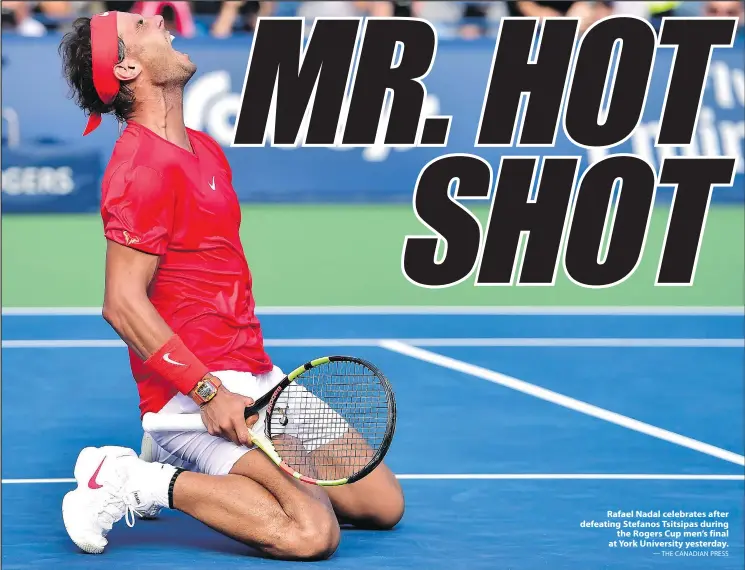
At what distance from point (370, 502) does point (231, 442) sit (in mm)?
634

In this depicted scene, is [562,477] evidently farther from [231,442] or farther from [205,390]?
[205,390]

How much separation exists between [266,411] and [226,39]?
9.99m

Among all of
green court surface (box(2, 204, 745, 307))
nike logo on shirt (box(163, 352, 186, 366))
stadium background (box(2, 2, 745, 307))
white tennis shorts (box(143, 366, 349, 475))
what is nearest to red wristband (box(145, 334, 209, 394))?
nike logo on shirt (box(163, 352, 186, 366))

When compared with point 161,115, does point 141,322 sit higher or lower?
lower

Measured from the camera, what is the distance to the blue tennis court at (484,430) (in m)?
5.61

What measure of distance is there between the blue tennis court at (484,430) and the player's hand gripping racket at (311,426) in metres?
0.33

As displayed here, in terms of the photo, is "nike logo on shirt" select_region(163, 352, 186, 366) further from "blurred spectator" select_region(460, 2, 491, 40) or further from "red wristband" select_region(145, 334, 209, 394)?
"blurred spectator" select_region(460, 2, 491, 40)

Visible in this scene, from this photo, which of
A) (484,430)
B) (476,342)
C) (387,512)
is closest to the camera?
(387,512)

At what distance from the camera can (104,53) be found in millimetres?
5531

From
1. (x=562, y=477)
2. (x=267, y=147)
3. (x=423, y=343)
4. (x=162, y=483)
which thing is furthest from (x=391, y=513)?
→ (x=267, y=147)

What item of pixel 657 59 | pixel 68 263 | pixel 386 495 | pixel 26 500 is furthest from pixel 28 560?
pixel 657 59

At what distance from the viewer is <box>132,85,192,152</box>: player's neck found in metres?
5.66

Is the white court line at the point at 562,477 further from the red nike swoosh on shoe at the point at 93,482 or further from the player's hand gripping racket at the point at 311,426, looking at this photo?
the red nike swoosh on shoe at the point at 93,482

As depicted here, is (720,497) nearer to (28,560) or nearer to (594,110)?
(28,560)
